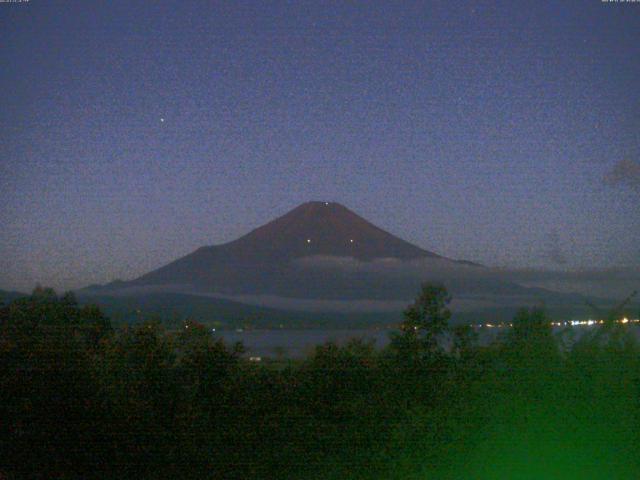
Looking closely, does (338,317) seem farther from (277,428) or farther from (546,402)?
(546,402)

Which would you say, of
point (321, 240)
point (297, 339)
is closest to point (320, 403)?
point (297, 339)

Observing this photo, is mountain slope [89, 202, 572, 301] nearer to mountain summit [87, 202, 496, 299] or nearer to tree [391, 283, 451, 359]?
mountain summit [87, 202, 496, 299]

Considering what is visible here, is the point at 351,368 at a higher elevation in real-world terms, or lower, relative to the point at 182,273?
lower

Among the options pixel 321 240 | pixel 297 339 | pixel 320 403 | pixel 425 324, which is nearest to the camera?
pixel 320 403

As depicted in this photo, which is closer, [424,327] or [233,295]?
[424,327]

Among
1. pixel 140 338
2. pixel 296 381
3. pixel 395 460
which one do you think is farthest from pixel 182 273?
pixel 395 460

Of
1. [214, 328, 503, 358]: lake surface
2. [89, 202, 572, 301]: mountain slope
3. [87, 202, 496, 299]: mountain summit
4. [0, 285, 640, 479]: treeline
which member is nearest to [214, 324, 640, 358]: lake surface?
[214, 328, 503, 358]: lake surface

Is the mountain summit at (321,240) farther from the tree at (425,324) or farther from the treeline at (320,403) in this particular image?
the treeline at (320,403)

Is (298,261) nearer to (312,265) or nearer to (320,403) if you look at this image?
(312,265)
